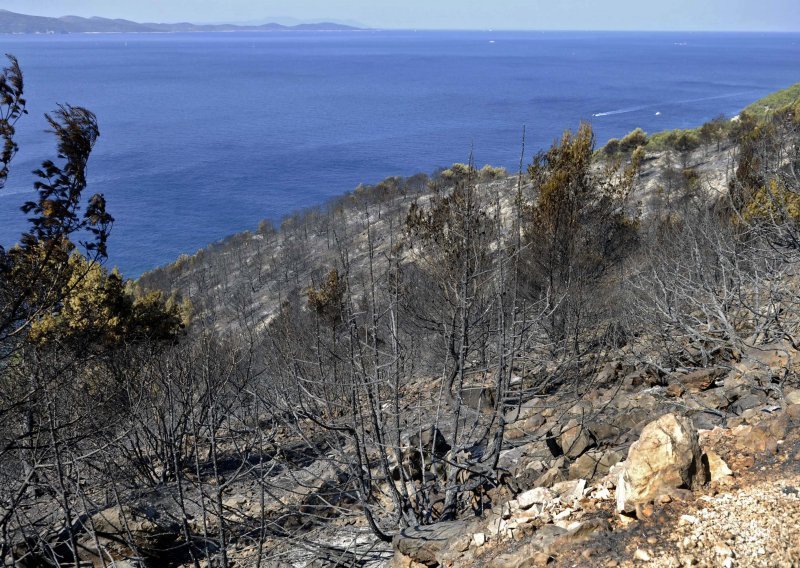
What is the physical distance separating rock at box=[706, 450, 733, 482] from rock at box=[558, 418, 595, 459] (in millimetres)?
1638

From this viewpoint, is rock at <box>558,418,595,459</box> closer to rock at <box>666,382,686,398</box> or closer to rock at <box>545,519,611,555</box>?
rock at <box>666,382,686,398</box>

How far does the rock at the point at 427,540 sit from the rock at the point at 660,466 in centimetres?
152

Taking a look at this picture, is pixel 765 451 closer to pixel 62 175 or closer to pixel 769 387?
pixel 769 387

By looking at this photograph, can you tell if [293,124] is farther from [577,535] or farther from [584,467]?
[577,535]

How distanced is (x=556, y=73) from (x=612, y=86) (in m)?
33.5

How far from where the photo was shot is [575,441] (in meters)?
6.91

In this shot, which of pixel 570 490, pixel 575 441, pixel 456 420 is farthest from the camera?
pixel 575 441

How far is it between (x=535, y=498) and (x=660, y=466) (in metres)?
1.13

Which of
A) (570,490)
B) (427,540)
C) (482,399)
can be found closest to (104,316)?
(482,399)

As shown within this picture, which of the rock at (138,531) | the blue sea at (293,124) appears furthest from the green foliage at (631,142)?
the rock at (138,531)

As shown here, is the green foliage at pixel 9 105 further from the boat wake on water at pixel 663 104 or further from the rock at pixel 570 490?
the boat wake on water at pixel 663 104

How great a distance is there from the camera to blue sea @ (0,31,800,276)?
63.3m

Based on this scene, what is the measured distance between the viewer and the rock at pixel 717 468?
490 centimetres

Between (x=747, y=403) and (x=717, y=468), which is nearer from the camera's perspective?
(x=717, y=468)
